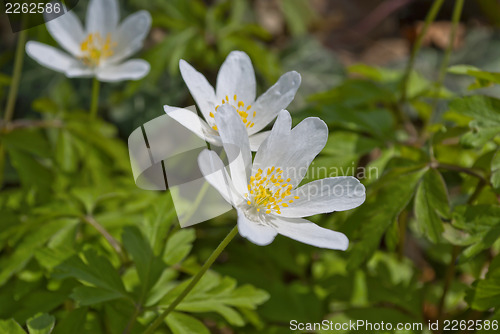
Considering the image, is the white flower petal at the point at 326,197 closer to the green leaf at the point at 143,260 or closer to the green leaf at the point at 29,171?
the green leaf at the point at 143,260

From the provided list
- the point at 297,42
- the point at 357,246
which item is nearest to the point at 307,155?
the point at 357,246

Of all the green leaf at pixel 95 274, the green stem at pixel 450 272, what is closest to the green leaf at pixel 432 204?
the green stem at pixel 450 272

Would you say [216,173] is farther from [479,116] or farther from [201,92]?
[479,116]

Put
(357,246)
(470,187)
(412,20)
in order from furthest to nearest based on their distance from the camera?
(412,20)
(470,187)
(357,246)

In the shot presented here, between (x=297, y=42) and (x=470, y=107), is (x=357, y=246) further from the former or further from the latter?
(x=297, y=42)

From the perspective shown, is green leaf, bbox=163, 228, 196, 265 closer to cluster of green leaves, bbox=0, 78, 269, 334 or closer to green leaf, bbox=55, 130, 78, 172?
cluster of green leaves, bbox=0, 78, 269, 334
